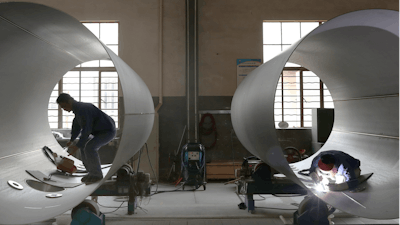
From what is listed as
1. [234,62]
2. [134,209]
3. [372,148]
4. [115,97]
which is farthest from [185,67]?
[372,148]

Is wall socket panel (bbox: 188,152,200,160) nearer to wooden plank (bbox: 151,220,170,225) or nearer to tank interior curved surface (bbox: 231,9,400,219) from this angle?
tank interior curved surface (bbox: 231,9,400,219)

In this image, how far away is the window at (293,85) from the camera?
18.6 feet

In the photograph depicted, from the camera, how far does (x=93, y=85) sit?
18.6ft

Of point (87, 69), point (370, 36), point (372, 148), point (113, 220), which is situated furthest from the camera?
point (87, 69)

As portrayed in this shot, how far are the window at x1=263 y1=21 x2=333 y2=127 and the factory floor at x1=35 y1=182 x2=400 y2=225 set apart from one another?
236 centimetres

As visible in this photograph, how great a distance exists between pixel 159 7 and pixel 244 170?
3858 millimetres

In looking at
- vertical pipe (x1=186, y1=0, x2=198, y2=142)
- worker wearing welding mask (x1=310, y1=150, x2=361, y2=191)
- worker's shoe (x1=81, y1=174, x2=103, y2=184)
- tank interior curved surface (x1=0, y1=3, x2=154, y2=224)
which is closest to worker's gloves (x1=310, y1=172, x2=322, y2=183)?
worker wearing welding mask (x1=310, y1=150, x2=361, y2=191)

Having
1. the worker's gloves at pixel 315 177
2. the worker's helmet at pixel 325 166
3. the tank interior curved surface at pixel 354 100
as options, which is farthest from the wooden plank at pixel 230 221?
the worker's helmet at pixel 325 166

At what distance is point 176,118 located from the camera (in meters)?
5.37

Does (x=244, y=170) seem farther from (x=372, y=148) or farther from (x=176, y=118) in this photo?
(x=176, y=118)

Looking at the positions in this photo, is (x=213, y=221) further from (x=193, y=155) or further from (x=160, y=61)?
(x=160, y=61)

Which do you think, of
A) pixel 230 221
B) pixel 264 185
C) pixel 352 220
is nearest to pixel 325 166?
pixel 264 185

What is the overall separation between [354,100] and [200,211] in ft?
8.83

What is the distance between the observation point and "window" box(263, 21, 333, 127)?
568 cm
